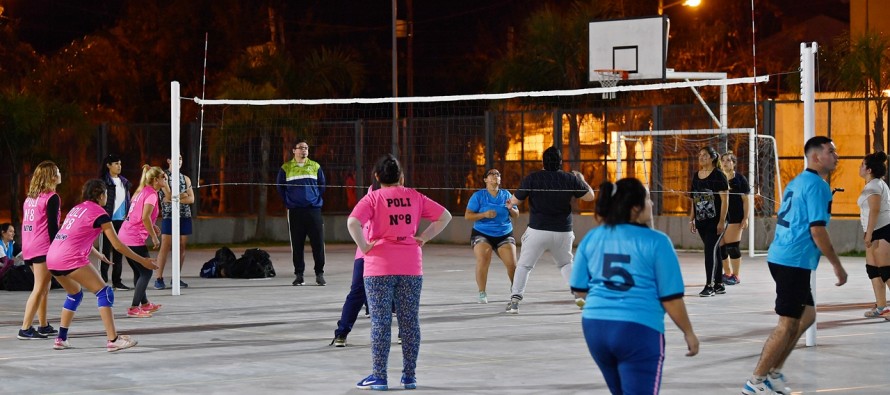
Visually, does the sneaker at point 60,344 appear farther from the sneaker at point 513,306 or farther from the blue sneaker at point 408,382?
the sneaker at point 513,306

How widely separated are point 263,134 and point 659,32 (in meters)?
9.44

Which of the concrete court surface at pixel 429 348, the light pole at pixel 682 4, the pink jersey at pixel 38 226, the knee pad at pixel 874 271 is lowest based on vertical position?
the concrete court surface at pixel 429 348

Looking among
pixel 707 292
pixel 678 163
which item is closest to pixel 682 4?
pixel 678 163

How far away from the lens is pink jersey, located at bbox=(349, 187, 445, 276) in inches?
349

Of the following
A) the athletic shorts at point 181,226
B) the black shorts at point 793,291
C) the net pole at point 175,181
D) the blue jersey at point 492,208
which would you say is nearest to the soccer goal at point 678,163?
the athletic shorts at point 181,226

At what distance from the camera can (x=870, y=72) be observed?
24203 millimetres

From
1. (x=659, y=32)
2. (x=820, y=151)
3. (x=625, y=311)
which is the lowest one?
(x=625, y=311)

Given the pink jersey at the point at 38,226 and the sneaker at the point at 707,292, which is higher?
the pink jersey at the point at 38,226

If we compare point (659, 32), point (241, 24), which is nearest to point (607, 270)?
point (659, 32)

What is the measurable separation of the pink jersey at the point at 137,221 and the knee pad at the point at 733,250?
7.19 meters

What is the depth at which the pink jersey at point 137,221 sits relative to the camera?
49.0 feet

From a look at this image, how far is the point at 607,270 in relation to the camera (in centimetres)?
610

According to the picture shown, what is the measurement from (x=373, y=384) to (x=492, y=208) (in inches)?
220

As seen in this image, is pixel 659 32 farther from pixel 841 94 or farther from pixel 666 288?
pixel 666 288
